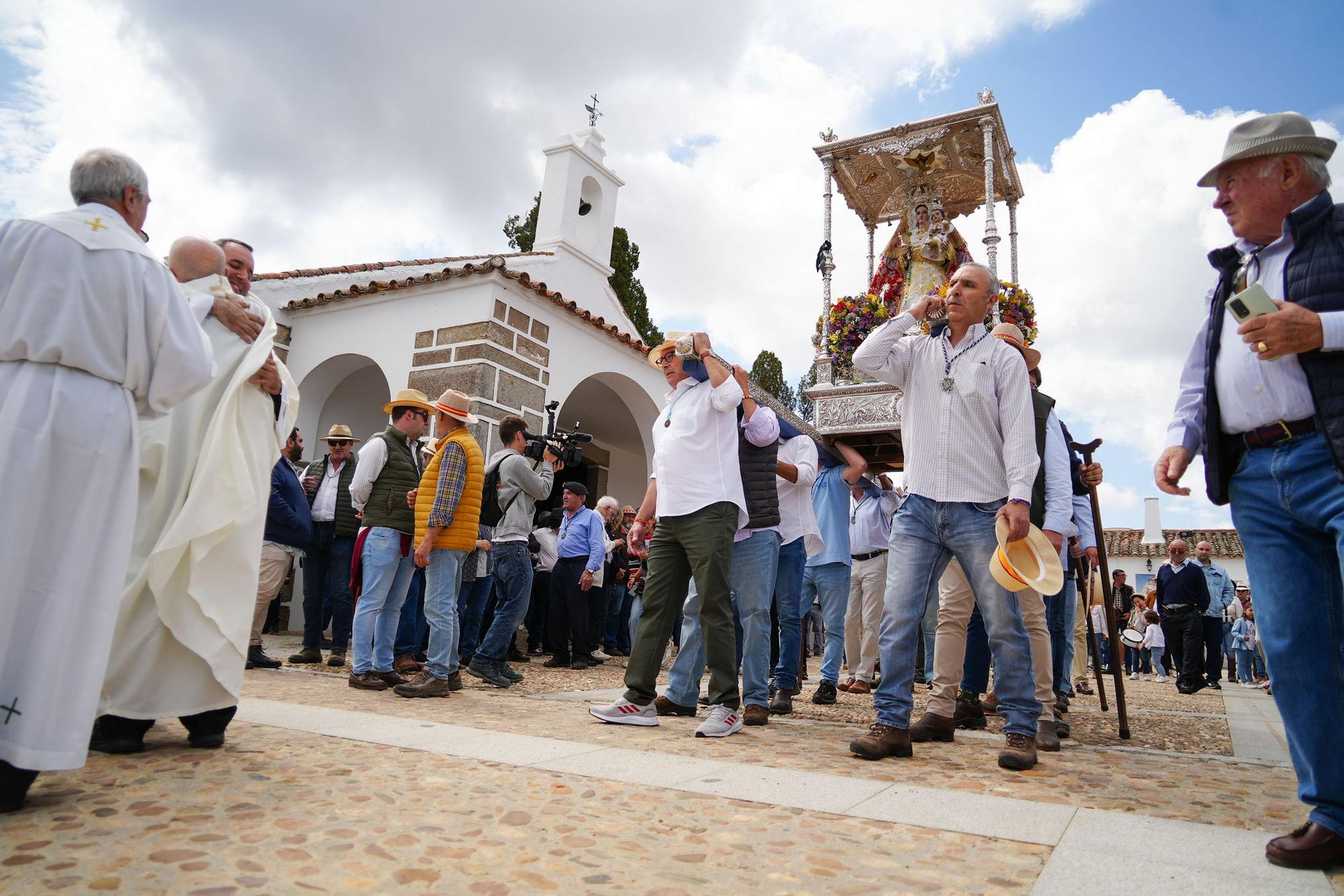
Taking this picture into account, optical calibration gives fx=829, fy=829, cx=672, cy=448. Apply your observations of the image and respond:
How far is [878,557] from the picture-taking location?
6766mm

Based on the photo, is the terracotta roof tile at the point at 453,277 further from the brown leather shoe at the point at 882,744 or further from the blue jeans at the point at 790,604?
the brown leather shoe at the point at 882,744

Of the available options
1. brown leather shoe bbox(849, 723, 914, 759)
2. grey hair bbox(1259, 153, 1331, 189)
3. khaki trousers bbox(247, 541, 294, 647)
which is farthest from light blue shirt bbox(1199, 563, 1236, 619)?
khaki trousers bbox(247, 541, 294, 647)

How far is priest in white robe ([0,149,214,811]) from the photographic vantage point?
6.93 feet

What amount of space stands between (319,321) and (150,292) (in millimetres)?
8136

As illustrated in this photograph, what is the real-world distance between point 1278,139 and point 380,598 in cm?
499

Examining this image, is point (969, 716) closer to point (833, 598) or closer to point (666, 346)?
point (833, 598)

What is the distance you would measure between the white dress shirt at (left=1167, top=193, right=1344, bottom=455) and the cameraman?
4345 millimetres

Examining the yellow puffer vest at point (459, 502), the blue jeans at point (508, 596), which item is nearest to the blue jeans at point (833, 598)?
the blue jeans at point (508, 596)

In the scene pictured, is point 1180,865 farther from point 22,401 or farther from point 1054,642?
point 1054,642

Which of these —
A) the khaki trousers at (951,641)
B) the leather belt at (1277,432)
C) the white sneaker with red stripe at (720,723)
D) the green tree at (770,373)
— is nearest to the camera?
the leather belt at (1277,432)

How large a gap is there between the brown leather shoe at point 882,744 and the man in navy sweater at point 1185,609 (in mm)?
8782

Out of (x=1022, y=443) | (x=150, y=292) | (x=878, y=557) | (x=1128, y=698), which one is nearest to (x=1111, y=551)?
(x=1128, y=698)

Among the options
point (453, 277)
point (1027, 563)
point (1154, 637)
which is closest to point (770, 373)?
point (1154, 637)

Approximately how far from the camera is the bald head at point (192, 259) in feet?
10.3
